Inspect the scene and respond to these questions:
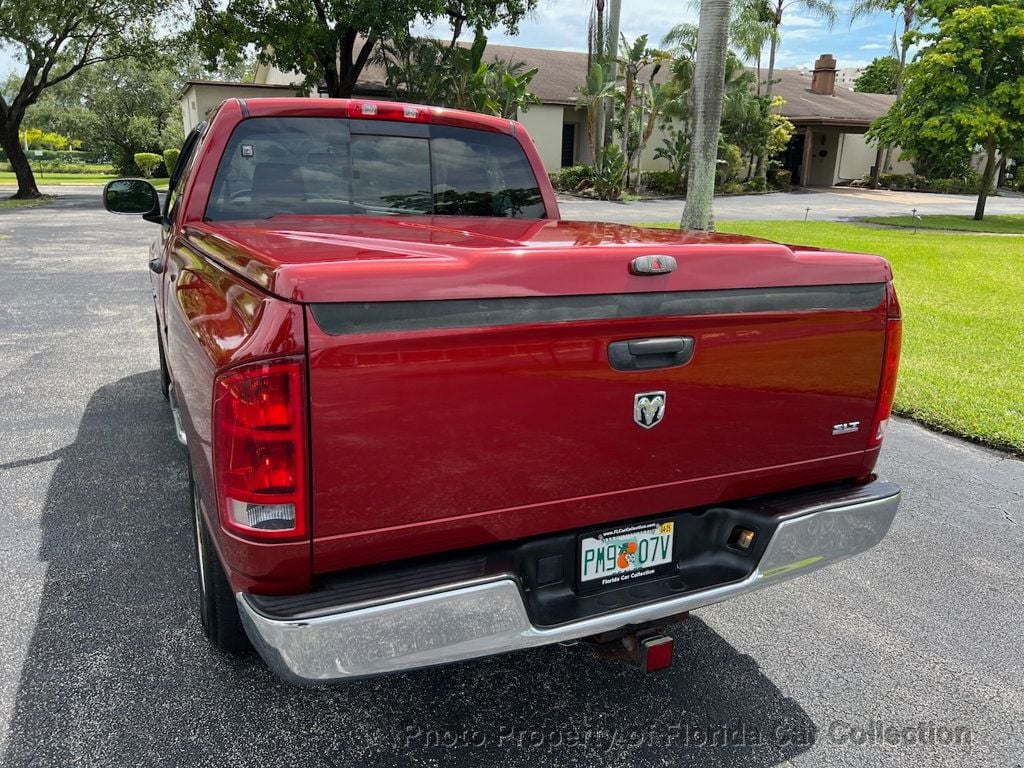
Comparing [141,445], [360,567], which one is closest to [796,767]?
[360,567]

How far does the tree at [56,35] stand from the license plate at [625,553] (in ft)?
94.7

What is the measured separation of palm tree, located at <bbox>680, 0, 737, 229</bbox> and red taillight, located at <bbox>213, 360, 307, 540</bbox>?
9.06 m

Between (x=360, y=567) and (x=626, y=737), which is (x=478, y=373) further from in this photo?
(x=626, y=737)

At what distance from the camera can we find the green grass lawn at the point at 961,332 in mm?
5797

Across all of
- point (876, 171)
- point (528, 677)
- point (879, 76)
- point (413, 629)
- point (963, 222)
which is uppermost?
point (879, 76)

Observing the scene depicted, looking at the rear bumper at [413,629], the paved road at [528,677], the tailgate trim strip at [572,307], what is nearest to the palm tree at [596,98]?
the paved road at [528,677]

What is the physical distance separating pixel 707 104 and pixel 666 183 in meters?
21.9

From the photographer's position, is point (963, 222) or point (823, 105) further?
point (823, 105)

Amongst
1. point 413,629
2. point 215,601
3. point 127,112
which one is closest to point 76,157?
point 127,112

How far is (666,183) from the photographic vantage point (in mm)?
31172

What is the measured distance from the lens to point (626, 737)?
2.54m

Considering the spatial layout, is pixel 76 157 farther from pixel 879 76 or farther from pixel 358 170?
Answer: pixel 358 170

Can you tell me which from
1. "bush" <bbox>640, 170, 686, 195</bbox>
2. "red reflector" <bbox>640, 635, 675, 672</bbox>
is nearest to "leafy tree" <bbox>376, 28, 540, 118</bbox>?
"bush" <bbox>640, 170, 686, 195</bbox>

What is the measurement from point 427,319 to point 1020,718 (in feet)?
8.16
